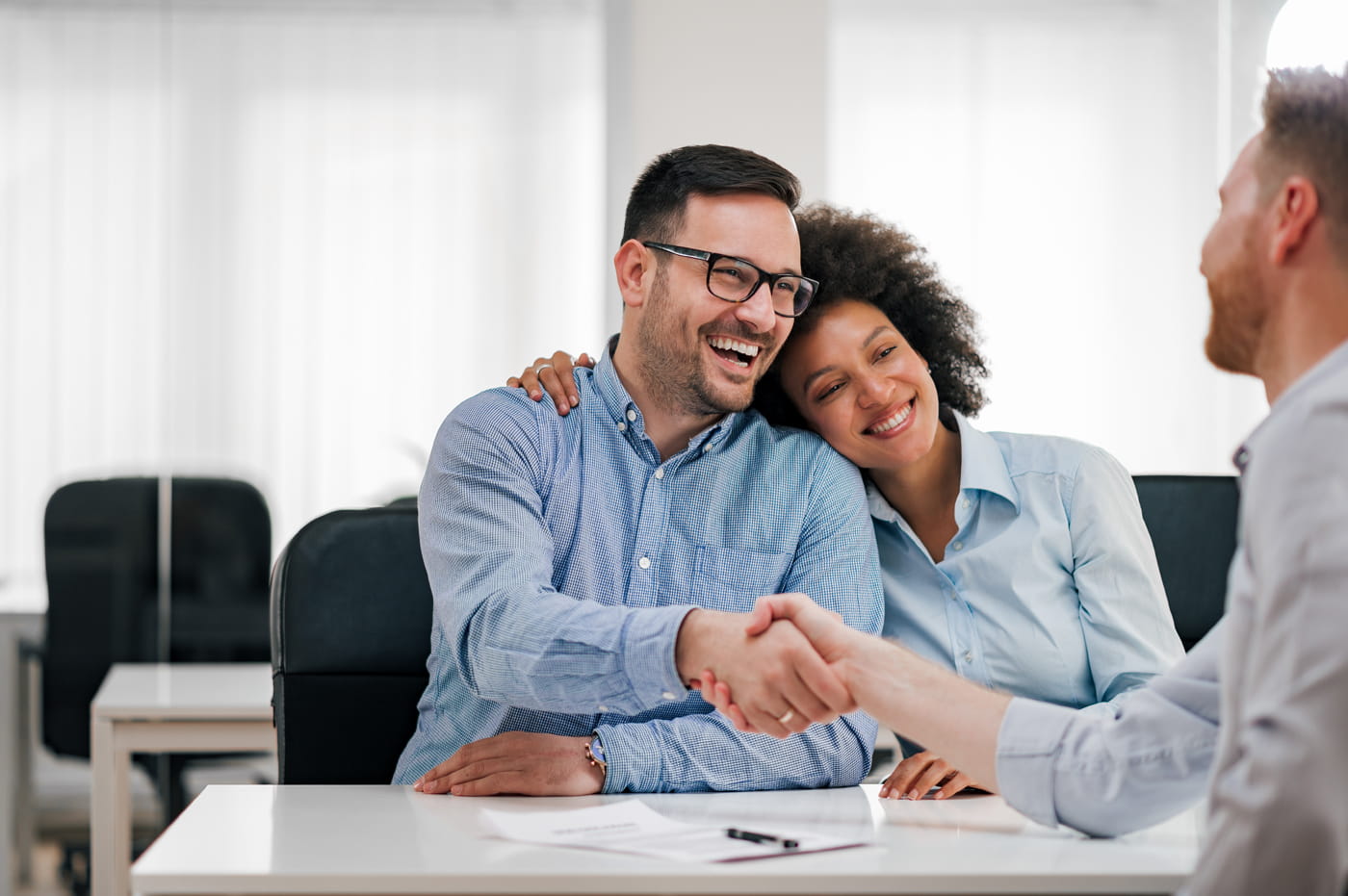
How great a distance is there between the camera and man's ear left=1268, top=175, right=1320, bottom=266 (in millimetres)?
1062

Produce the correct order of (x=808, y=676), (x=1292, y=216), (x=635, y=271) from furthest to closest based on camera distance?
(x=635, y=271) < (x=808, y=676) < (x=1292, y=216)

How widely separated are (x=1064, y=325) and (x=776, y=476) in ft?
8.42

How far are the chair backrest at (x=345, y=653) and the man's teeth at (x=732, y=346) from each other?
0.56m

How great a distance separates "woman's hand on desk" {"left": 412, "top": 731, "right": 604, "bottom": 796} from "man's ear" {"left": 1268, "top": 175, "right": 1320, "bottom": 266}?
87 cm

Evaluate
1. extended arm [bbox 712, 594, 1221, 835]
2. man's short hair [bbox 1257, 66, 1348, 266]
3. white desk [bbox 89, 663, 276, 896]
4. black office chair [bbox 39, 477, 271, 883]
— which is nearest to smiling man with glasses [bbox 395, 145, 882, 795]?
extended arm [bbox 712, 594, 1221, 835]

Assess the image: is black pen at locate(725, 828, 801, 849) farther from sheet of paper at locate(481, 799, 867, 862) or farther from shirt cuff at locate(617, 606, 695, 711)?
shirt cuff at locate(617, 606, 695, 711)

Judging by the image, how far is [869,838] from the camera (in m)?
1.21

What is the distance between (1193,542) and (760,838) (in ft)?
3.99

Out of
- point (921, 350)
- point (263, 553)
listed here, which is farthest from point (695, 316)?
point (263, 553)

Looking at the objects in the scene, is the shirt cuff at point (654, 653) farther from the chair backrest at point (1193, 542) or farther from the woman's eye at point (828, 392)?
the chair backrest at point (1193, 542)

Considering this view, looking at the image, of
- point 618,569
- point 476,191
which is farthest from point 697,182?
point 476,191

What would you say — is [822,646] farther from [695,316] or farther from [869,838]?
[695,316]

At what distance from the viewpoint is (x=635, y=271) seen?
1980 mm

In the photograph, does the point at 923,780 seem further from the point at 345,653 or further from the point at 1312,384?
the point at 345,653
